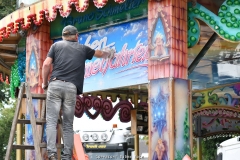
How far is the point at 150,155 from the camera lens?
1042 cm

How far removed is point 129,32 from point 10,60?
5270 mm

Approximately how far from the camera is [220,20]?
10.8 metres

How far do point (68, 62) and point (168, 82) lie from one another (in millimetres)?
2872

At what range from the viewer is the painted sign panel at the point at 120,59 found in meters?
11.4

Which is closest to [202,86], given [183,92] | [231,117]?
[231,117]

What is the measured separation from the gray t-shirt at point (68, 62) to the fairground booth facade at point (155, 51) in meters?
2.68

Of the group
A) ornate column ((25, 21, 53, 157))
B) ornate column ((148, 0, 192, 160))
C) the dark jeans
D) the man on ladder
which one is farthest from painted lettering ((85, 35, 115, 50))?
the dark jeans

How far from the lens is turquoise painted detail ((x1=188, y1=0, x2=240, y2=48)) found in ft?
34.9

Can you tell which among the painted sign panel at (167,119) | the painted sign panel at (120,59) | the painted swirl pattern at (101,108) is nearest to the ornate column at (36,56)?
the painted sign panel at (120,59)

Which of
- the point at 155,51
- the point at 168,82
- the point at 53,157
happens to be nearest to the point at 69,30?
the point at 53,157

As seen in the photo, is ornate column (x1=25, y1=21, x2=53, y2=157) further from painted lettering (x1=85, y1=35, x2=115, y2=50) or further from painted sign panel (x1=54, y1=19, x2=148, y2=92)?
painted lettering (x1=85, y1=35, x2=115, y2=50)

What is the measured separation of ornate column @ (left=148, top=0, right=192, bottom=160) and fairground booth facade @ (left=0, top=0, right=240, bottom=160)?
2 centimetres

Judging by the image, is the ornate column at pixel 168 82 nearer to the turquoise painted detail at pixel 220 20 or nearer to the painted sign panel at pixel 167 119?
the painted sign panel at pixel 167 119

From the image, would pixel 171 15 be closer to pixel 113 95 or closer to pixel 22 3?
pixel 22 3
